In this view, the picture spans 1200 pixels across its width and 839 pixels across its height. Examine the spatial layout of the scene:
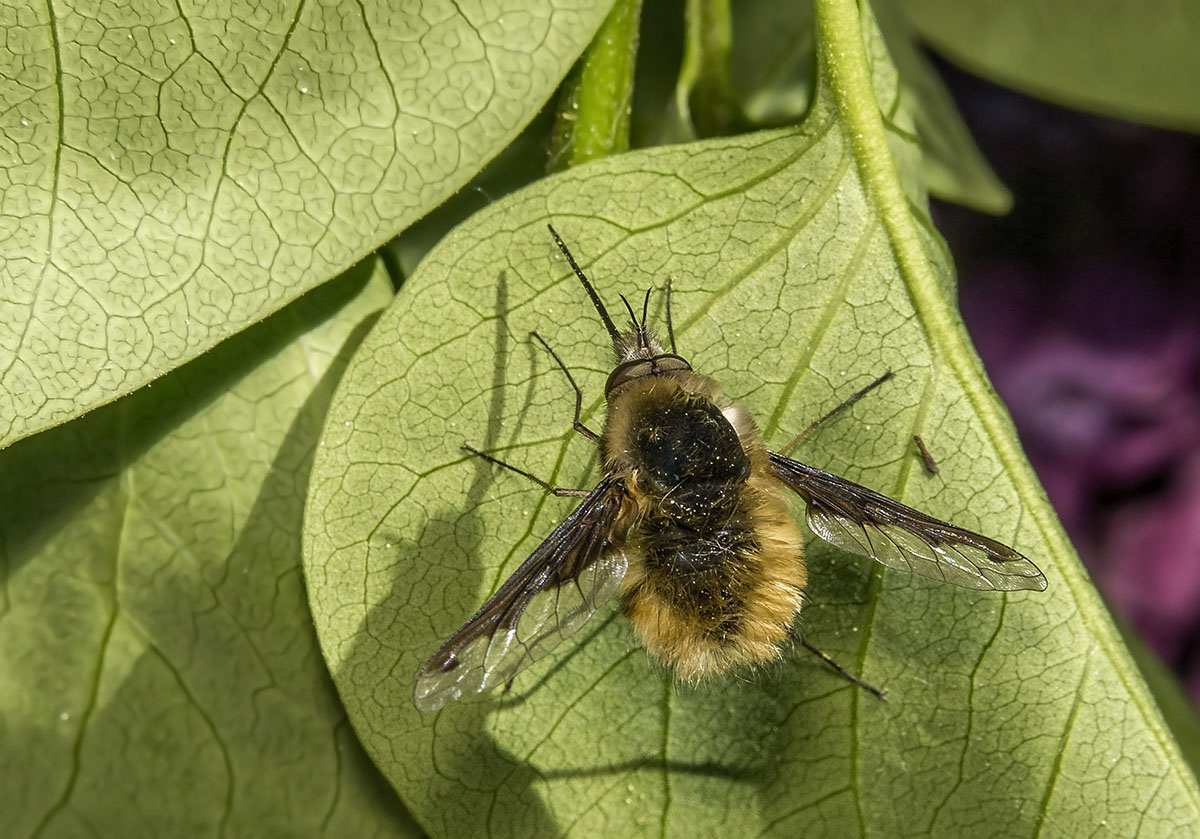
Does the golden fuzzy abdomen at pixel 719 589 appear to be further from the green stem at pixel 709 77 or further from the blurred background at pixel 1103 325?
the blurred background at pixel 1103 325

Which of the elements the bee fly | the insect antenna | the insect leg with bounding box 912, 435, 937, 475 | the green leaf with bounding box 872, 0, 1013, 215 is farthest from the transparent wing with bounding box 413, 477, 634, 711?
the green leaf with bounding box 872, 0, 1013, 215

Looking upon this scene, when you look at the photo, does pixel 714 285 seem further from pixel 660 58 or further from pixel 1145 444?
pixel 1145 444

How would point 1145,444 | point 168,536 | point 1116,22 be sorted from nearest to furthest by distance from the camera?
1. point 168,536
2. point 1116,22
3. point 1145,444

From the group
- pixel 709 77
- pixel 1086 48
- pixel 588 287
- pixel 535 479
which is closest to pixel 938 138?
pixel 1086 48

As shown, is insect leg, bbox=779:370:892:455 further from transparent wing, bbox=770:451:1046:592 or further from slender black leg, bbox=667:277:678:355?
slender black leg, bbox=667:277:678:355

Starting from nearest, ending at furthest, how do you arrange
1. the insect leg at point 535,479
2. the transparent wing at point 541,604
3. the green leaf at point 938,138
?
the transparent wing at point 541,604, the insect leg at point 535,479, the green leaf at point 938,138

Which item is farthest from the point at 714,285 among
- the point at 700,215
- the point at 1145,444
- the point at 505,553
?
the point at 1145,444

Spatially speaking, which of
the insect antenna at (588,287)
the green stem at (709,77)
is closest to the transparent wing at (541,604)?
the insect antenna at (588,287)
